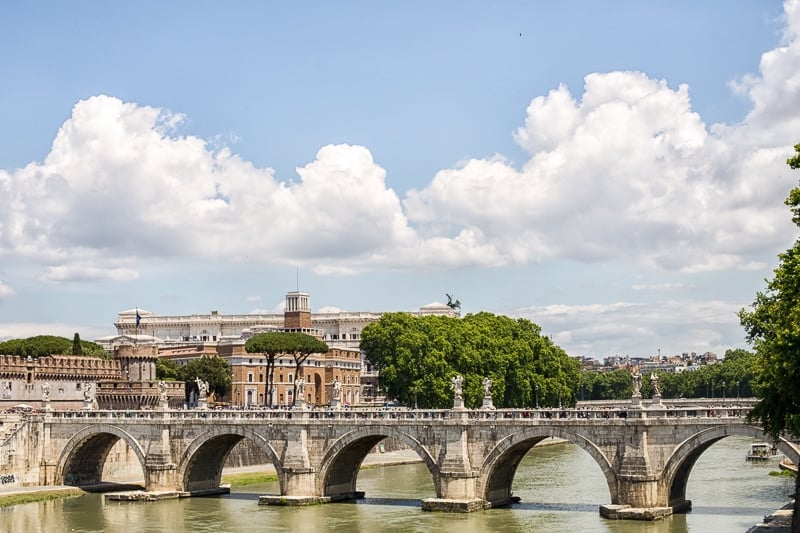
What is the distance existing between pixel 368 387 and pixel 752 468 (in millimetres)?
105183

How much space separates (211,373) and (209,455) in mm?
61552

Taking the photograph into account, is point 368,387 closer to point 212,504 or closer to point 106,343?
point 106,343

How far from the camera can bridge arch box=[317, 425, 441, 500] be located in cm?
6638

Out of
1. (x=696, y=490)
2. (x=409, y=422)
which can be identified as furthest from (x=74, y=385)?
(x=696, y=490)

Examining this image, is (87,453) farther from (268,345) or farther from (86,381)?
(268,345)

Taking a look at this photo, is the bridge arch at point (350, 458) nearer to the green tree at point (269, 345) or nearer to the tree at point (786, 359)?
the tree at point (786, 359)

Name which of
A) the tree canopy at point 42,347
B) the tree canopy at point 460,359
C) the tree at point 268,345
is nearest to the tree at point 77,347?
the tree canopy at point 42,347

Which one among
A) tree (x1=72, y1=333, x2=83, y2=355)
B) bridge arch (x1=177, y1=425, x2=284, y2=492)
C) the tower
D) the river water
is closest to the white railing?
bridge arch (x1=177, y1=425, x2=284, y2=492)

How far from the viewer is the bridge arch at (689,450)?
57.0 meters

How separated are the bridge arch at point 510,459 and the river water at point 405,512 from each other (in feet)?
4.01

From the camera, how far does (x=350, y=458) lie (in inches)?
2813

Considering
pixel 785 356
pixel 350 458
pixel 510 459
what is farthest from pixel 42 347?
pixel 785 356

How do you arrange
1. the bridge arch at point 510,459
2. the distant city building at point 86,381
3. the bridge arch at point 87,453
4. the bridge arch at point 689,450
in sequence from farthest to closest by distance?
the distant city building at point 86,381, the bridge arch at point 87,453, the bridge arch at point 510,459, the bridge arch at point 689,450

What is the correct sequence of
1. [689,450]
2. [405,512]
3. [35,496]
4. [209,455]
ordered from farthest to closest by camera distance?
[209,455] < [35,496] < [405,512] < [689,450]
